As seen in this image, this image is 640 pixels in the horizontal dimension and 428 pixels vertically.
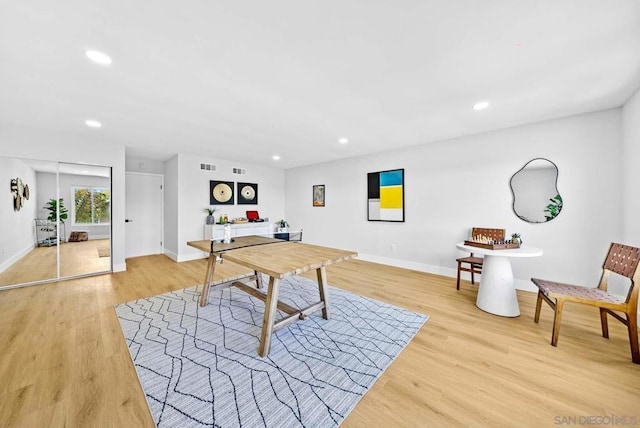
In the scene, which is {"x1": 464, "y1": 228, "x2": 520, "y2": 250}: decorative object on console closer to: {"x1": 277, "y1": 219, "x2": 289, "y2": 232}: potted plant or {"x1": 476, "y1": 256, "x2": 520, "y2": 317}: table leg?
{"x1": 476, "y1": 256, "x2": 520, "y2": 317}: table leg

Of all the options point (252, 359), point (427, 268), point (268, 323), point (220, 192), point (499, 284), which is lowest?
point (252, 359)

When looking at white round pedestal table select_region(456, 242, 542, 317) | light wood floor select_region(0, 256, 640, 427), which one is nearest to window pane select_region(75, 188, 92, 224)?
light wood floor select_region(0, 256, 640, 427)

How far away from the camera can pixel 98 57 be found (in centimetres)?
184

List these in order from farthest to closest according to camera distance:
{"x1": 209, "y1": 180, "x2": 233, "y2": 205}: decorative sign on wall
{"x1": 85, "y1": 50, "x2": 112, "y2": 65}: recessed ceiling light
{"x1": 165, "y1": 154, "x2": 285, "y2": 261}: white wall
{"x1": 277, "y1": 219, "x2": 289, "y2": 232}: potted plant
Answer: {"x1": 277, "y1": 219, "x2": 289, "y2": 232}: potted plant < {"x1": 209, "y1": 180, "x2": 233, "y2": 205}: decorative sign on wall < {"x1": 165, "y1": 154, "x2": 285, "y2": 261}: white wall < {"x1": 85, "y1": 50, "x2": 112, "y2": 65}: recessed ceiling light

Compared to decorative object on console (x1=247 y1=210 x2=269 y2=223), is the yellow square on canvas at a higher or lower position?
higher

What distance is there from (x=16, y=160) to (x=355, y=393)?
5.61 meters

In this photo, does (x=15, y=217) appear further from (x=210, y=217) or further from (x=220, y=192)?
(x=220, y=192)

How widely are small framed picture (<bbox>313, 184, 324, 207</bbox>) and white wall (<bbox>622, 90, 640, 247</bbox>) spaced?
501 centimetres

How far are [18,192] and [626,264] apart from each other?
7.56 m

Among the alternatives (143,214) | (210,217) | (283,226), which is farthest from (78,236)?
(283,226)

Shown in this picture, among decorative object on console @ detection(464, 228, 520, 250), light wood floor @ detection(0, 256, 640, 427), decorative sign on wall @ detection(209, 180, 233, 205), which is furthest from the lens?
decorative sign on wall @ detection(209, 180, 233, 205)

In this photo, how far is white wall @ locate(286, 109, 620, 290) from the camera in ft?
9.64

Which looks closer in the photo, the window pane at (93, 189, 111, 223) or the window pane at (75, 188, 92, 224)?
the window pane at (75, 188, 92, 224)

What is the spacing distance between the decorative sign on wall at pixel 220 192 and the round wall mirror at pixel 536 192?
5.87 metres
